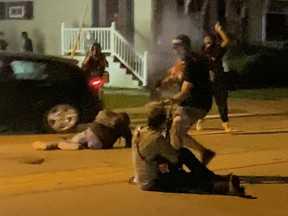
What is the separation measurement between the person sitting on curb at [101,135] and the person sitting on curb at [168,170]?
11.0 ft

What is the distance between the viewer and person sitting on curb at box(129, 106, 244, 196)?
1038 cm

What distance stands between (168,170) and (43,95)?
5971mm

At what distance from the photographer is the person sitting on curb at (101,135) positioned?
45.7 feet

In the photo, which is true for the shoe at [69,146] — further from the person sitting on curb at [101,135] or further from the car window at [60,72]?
the car window at [60,72]

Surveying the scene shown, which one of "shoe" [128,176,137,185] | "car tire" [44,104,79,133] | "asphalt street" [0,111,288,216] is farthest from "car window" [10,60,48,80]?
"shoe" [128,176,137,185]

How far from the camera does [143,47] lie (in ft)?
96.7

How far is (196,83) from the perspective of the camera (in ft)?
38.1

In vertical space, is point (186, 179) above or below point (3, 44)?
above

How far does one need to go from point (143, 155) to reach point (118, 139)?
4067mm

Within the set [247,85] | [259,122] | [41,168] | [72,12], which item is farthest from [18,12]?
[41,168]

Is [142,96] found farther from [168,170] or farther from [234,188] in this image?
[234,188]

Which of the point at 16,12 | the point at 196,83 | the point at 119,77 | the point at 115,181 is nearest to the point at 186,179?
the point at 115,181

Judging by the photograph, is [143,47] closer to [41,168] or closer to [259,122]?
[259,122]

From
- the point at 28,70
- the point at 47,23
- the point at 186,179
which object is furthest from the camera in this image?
the point at 47,23
